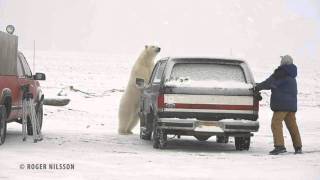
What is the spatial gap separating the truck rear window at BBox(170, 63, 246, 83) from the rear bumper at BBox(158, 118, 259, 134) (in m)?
0.89

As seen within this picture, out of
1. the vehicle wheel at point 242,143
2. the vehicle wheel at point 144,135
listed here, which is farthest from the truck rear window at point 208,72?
the vehicle wheel at point 144,135

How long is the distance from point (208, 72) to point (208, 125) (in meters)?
1.14

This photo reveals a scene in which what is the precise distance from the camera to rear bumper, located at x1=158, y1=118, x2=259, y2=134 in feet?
39.5

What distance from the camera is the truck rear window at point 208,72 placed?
12680mm

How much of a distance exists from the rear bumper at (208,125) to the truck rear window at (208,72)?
2.91ft

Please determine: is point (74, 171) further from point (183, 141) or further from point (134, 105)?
point (134, 105)

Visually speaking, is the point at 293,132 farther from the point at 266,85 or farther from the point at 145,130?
the point at 145,130

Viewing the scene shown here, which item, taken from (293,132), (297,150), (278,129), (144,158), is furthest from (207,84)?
(144,158)

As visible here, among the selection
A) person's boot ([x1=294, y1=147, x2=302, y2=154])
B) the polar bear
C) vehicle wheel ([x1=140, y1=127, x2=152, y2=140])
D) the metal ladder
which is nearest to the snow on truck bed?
person's boot ([x1=294, y1=147, x2=302, y2=154])

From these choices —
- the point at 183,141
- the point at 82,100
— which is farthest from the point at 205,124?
the point at 82,100

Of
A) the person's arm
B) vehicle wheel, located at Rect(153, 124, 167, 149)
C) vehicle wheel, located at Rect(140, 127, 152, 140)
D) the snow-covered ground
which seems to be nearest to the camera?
the snow-covered ground

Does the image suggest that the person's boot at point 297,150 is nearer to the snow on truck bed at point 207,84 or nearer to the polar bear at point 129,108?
the snow on truck bed at point 207,84

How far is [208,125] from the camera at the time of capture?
39.8ft

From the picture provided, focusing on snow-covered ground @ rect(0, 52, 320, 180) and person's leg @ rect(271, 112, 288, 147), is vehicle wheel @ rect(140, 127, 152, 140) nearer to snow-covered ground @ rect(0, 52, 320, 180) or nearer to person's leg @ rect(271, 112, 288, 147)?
snow-covered ground @ rect(0, 52, 320, 180)
